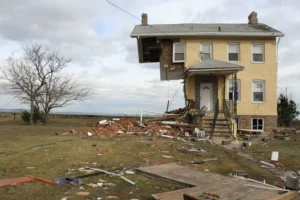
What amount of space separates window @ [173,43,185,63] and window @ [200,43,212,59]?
122cm

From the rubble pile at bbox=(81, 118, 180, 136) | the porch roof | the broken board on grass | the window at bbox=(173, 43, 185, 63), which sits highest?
the window at bbox=(173, 43, 185, 63)

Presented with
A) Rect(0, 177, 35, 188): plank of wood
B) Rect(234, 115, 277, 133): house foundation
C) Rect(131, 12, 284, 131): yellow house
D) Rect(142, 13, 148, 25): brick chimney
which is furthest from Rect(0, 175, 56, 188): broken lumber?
Rect(142, 13, 148, 25): brick chimney

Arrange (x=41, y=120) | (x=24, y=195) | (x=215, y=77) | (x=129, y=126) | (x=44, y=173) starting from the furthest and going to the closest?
(x=41, y=120) → (x=215, y=77) → (x=129, y=126) → (x=44, y=173) → (x=24, y=195)

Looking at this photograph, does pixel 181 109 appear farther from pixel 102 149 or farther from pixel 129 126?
pixel 102 149

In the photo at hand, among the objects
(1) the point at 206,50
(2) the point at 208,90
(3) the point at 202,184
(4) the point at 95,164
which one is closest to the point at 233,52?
(1) the point at 206,50

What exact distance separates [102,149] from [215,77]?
1100 centimetres

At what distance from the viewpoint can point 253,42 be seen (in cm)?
1948

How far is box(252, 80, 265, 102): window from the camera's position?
19.4 metres

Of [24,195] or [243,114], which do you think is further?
[243,114]

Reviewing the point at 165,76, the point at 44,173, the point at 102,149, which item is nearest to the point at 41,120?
the point at 165,76

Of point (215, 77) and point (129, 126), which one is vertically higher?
point (215, 77)

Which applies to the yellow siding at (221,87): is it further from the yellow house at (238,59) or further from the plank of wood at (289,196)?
the plank of wood at (289,196)

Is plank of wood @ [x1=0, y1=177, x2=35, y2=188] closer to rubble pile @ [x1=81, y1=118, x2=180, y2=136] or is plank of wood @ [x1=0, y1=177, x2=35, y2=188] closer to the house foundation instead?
rubble pile @ [x1=81, y1=118, x2=180, y2=136]

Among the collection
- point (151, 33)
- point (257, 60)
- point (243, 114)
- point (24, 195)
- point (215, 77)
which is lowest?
point (24, 195)
